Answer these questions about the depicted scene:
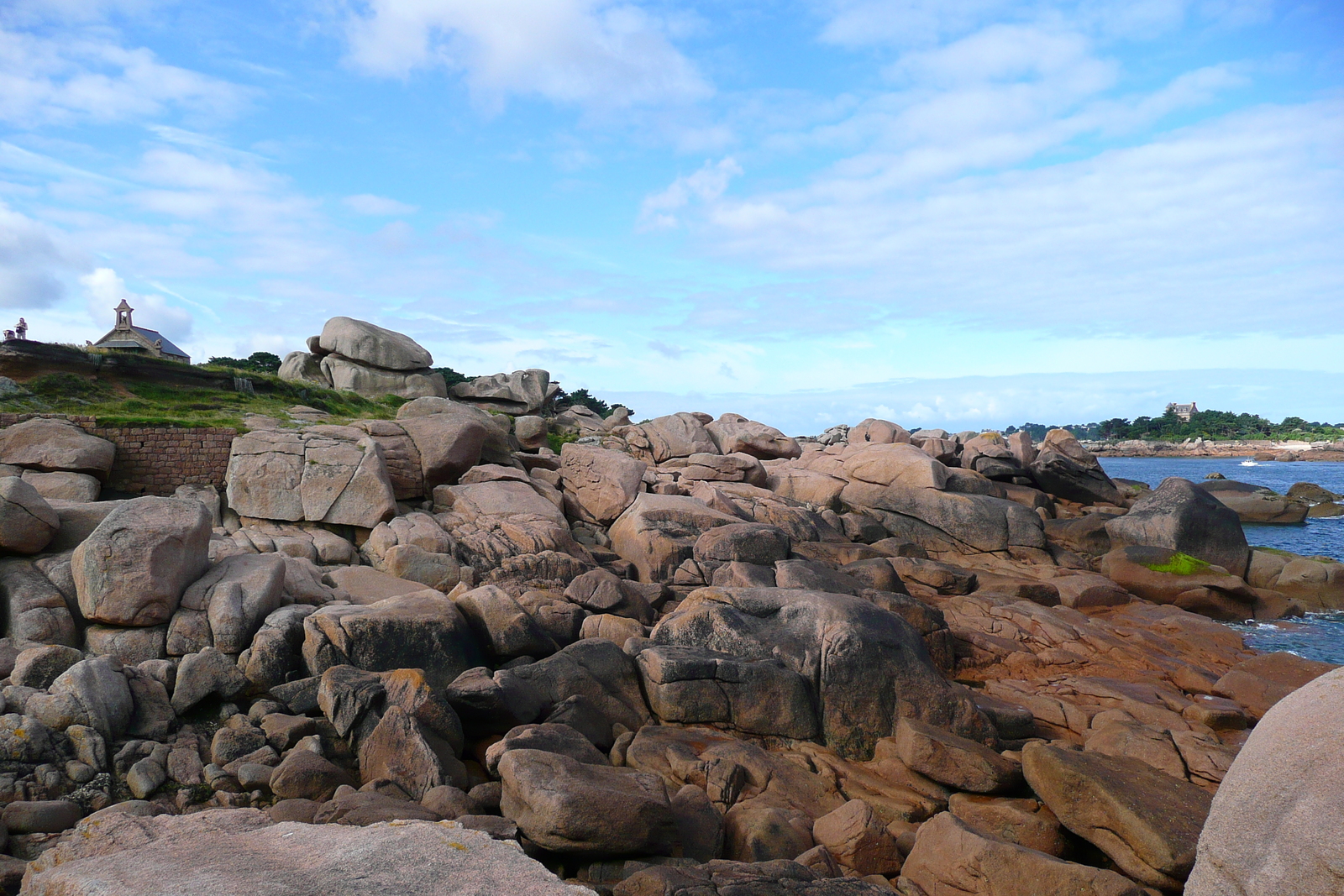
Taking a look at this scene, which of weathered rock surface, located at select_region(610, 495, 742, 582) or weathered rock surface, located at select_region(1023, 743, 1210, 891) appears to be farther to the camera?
weathered rock surface, located at select_region(610, 495, 742, 582)

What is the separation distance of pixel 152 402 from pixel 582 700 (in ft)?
54.0

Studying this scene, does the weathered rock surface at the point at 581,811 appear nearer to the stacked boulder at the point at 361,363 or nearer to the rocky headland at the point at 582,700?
the rocky headland at the point at 582,700

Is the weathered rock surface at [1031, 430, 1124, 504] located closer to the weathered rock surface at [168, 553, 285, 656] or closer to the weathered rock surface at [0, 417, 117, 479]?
the weathered rock surface at [168, 553, 285, 656]

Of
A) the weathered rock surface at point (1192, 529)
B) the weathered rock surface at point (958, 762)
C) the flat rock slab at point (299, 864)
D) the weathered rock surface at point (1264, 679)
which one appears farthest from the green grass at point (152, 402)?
the weathered rock surface at point (1192, 529)

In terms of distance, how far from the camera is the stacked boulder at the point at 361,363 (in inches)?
1307

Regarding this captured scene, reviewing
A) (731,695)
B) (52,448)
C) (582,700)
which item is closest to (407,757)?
(582,700)

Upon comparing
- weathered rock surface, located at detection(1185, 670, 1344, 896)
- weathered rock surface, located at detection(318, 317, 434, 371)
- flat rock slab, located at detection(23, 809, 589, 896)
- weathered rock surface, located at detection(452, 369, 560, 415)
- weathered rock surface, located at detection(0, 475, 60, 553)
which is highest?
weathered rock surface, located at detection(318, 317, 434, 371)

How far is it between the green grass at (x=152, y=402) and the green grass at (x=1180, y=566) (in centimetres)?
2269

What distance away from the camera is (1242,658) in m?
14.9

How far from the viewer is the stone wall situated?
15945mm

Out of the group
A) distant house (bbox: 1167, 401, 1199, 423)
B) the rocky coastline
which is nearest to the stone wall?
the rocky coastline

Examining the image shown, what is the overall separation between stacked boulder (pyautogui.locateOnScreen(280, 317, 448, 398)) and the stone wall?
54.7 ft

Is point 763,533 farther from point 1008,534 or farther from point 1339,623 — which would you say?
point 1339,623

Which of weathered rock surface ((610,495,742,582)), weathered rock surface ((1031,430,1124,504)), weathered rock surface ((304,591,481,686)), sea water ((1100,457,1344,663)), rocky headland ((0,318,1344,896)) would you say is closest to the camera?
rocky headland ((0,318,1344,896))
